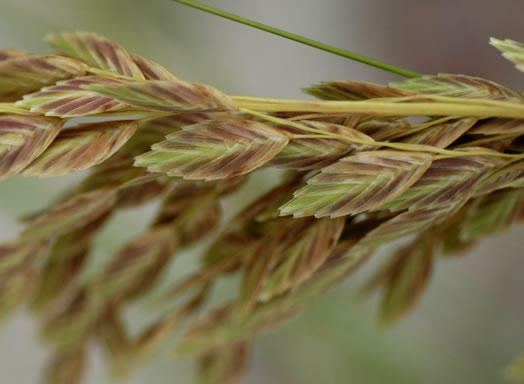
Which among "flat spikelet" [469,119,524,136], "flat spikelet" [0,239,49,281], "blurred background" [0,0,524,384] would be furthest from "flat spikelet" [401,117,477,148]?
"blurred background" [0,0,524,384]

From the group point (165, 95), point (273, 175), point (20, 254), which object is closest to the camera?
point (165, 95)

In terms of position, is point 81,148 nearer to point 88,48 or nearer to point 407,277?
point 88,48

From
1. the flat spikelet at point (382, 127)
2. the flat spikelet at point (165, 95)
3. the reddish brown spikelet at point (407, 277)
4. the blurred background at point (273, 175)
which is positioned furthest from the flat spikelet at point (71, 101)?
the blurred background at point (273, 175)

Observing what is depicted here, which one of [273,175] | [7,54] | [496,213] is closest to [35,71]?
[7,54]

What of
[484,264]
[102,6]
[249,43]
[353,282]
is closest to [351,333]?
[353,282]

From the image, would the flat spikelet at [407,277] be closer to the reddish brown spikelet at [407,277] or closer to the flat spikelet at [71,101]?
the reddish brown spikelet at [407,277]

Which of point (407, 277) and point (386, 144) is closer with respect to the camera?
point (386, 144)

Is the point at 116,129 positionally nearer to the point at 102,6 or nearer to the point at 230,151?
the point at 230,151
